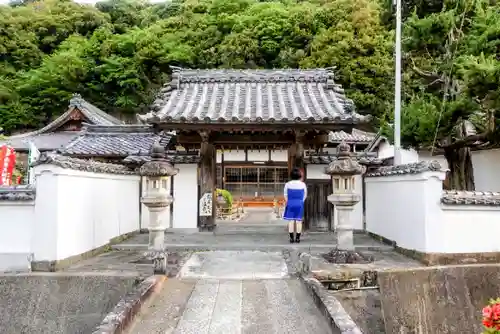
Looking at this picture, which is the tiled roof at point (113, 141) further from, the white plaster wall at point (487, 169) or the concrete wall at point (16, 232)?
the white plaster wall at point (487, 169)

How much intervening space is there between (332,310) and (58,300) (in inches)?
159

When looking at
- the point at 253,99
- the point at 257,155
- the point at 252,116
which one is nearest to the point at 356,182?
the point at 252,116

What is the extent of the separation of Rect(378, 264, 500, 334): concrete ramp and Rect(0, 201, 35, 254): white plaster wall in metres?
6.05

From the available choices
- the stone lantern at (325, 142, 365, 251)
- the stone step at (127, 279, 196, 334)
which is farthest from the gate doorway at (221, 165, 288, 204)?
the stone step at (127, 279, 196, 334)

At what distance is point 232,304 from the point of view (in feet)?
17.8

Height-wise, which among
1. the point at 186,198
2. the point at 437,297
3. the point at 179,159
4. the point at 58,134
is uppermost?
the point at 58,134

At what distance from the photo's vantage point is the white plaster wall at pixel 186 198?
11.3 metres

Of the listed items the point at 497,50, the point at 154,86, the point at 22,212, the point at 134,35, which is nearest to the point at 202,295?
the point at 22,212

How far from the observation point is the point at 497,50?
831cm

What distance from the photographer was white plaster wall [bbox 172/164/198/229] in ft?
37.1

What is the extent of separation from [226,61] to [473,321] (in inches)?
1239

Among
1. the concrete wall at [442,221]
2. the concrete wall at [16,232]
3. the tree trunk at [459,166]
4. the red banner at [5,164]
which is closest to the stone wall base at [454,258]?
the concrete wall at [442,221]

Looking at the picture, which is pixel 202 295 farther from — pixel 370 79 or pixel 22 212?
pixel 370 79

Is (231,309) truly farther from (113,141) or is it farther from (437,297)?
(113,141)
